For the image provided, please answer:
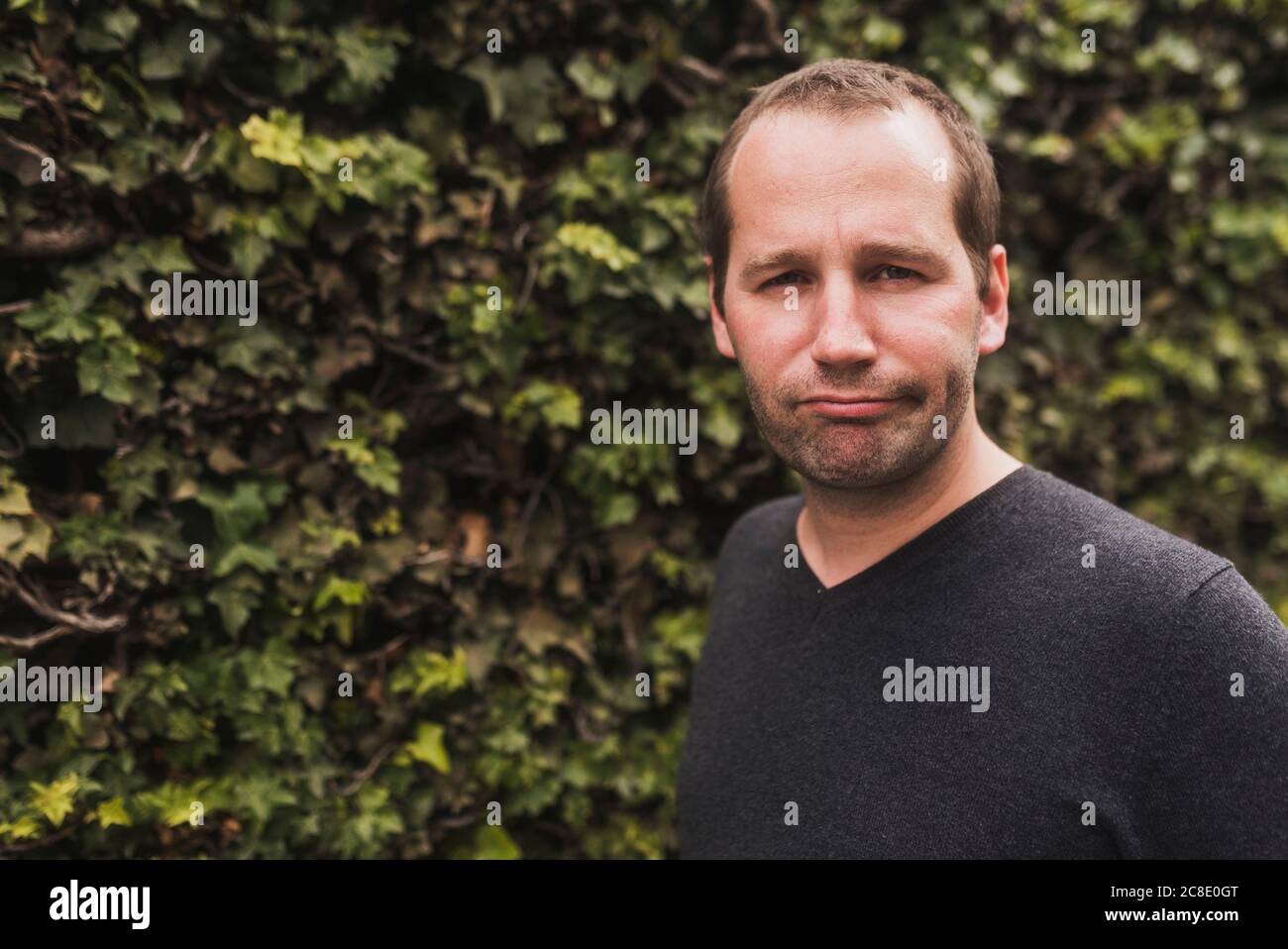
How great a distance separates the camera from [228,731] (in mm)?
2064

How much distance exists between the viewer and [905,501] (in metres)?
1.64

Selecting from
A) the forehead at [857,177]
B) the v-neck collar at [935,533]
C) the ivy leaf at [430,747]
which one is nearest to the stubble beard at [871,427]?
the v-neck collar at [935,533]

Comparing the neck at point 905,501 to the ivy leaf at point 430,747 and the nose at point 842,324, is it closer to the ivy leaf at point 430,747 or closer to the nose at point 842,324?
the nose at point 842,324

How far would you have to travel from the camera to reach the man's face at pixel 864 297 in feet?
4.98

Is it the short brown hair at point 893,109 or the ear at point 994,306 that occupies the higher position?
the short brown hair at point 893,109

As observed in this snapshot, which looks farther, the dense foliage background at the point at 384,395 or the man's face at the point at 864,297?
the dense foliage background at the point at 384,395

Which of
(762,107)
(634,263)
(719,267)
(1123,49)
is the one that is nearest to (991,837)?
(719,267)

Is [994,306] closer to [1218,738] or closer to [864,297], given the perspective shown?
[864,297]

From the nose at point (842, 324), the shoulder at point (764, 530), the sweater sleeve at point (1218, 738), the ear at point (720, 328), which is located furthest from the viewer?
the shoulder at point (764, 530)

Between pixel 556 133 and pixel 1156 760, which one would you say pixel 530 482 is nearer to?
pixel 556 133

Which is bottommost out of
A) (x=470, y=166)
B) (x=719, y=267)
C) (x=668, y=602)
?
(x=668, y=602)

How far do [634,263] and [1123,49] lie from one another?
1.86m

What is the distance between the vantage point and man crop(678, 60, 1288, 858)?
1335 mm

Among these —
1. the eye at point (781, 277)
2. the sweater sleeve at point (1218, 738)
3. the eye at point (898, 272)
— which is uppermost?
the eye at point (781, 277)
